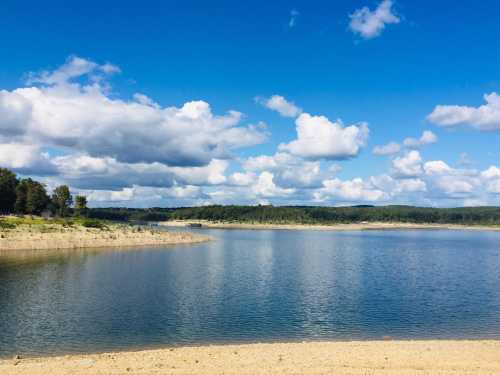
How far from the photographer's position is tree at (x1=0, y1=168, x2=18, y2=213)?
517 feet

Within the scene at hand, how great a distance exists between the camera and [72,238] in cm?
10912

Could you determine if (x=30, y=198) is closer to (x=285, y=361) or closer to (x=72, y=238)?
(x=72, y=238)

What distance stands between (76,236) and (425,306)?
87794mm

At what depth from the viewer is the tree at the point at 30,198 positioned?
162500mm

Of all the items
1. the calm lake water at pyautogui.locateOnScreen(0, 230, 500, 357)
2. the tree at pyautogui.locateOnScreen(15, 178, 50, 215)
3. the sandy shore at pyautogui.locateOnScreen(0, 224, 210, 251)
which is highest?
the tree at pyautogui.locateOnScreen(15, 178, 50, 215)

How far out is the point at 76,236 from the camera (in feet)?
365

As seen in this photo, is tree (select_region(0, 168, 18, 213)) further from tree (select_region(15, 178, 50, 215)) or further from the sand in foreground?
the sand in foreground

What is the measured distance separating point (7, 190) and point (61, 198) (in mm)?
26810

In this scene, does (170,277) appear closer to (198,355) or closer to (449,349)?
(198,355)

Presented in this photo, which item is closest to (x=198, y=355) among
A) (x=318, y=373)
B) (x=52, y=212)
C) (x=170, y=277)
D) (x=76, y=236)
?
(x=318, y=373)

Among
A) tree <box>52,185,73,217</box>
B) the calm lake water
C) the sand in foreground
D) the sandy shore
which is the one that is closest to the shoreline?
the sandy shore

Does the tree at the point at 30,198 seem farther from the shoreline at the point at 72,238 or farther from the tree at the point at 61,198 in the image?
the shoreline at the point at 72,238

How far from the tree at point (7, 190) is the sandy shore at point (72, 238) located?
166 feet

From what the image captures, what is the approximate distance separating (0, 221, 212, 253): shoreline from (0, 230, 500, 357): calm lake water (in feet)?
47.2
